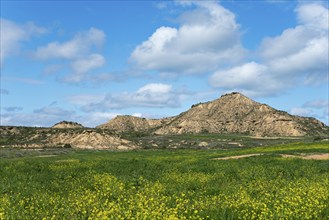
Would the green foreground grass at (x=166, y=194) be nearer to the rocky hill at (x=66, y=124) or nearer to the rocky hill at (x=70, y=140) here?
the rocky hill at (x=70, y=140)

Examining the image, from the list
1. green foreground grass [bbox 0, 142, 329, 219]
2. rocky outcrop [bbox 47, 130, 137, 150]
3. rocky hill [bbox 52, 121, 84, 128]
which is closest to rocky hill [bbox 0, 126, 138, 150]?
rocky outcrop [bbox 47, 130, 137, 150]

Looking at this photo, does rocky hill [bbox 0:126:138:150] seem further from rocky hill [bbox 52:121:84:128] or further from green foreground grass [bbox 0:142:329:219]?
green foreground grass [bbox 0:142:329:219]

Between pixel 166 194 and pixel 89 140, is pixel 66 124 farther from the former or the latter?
pixel 166 194

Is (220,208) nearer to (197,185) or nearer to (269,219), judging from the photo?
(269,219)

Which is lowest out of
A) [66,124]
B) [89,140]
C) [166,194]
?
[166,194]

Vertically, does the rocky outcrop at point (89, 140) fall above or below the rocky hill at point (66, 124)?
below

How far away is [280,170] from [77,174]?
1619 centimetres

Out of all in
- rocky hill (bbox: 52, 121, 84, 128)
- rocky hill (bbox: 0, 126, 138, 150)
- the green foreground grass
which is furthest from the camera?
rocky hill (bbox: 52, 121, 84, 128)

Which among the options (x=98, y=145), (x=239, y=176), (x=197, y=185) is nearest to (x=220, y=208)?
(x=197, y=185)

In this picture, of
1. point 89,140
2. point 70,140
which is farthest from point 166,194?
point 70,140

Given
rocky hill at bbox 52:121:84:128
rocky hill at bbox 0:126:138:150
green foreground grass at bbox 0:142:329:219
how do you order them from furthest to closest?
rocky hill at bbox 52:121:84:128, rocky hill at bbox 0:126:138:150, green foreground grass at bbox 0:142:329:219

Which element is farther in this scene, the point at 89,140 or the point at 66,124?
the point at 66,124

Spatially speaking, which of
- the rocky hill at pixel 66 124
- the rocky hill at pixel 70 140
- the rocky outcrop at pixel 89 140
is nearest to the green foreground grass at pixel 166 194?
the rocky outcrop at pixel 89 140

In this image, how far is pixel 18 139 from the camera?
13162 cm
